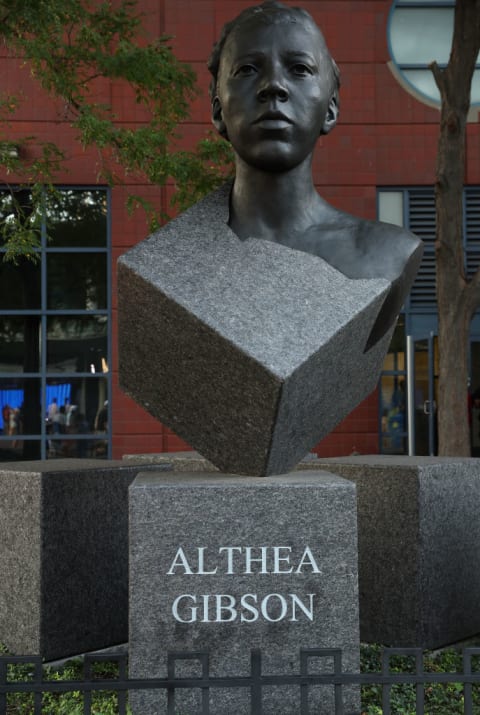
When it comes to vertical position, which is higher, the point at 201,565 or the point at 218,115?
the point at 218,115

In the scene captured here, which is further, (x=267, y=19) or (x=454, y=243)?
(x=454, y=243)

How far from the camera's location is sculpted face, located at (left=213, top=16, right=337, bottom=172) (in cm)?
385

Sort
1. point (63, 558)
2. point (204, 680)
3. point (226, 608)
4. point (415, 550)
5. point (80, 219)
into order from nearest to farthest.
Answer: point (204, 680), point (226, 608), point (63, 558), point (415, 550), point (80, 219)

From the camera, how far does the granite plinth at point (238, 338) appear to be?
11.8 ft

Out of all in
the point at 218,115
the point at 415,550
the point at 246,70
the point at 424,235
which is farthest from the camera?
the point at 424,235

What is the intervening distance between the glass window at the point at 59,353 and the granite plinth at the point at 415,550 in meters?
A: 7.31

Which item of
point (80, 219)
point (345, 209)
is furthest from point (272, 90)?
point (80, 219)

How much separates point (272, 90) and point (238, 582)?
2078 millimetres

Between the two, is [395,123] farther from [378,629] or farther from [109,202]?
[378,629]

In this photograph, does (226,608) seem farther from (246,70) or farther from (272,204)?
(246,70)

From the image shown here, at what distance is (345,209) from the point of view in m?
12.2

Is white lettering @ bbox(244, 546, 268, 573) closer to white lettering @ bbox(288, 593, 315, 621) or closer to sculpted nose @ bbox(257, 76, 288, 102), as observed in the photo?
white lettering @ bbox(288, 593, 315, 621)

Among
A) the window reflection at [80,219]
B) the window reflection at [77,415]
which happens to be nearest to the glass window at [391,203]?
the window reflection at [80,219]

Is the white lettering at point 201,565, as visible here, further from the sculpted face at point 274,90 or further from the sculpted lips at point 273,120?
the sculpted lips at point 273,120
